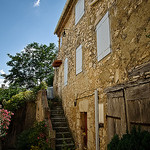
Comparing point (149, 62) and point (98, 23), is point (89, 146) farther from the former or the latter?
point (98, 23)

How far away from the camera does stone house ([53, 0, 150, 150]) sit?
2.75 meters

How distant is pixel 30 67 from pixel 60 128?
13956mm

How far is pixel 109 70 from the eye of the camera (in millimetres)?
3912

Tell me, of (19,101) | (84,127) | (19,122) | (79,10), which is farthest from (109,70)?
(19,122)

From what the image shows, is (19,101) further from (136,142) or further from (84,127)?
(136,142)

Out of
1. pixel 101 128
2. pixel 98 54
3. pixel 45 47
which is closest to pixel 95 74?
pixel 98 54

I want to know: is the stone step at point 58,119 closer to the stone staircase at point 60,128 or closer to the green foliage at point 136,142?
the stone staircase at point 60,128

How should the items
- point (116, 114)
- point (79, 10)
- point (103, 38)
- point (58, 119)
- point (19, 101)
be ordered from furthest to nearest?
point (19, 101)
point (58, 119)
point (79, 10)
point (103, 38)
point (116, 114)

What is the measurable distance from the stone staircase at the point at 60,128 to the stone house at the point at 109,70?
0.33 metres

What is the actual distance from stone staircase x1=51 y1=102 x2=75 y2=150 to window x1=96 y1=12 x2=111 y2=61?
10.6 feet

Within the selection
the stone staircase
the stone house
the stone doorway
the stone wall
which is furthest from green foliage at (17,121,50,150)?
the stone wall

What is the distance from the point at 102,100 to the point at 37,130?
3.66 m

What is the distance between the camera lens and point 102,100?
4102mm

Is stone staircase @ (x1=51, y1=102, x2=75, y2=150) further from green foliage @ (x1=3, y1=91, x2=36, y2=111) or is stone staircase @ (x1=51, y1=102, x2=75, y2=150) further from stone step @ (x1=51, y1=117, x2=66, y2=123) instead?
green foliage @ (x1=3, y1=91, x2=36, y2=111)
